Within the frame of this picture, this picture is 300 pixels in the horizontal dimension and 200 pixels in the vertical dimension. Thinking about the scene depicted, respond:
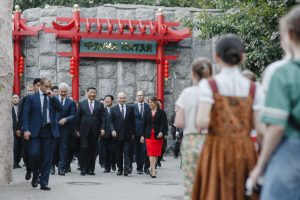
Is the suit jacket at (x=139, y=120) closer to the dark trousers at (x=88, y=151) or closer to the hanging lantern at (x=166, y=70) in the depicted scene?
the dark trousers at (x=88, y=151)

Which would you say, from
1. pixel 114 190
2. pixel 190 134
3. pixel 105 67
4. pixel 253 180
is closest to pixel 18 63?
pixel 105 67

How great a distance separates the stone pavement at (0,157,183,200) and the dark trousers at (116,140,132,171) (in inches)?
10.5

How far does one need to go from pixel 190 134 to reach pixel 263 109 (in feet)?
7.88

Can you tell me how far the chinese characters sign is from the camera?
949 inches

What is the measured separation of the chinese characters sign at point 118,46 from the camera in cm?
2411

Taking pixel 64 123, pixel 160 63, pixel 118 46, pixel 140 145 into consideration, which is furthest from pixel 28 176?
pixel 160 63

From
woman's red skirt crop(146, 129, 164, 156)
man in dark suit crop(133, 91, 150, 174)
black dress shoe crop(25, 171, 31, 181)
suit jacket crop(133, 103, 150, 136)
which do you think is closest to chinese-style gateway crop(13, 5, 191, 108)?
suit jacket crop(133, 103, 150, 136)

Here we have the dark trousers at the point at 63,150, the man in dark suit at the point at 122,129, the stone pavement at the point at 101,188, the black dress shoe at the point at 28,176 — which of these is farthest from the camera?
the man in dark suit at the point at 122,129

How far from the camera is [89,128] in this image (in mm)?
16094

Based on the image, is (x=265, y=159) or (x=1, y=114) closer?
(x=265, y=159)

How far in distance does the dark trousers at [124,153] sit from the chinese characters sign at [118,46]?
8.02 m

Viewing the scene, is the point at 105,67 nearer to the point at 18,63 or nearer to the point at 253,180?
the point at 18,63

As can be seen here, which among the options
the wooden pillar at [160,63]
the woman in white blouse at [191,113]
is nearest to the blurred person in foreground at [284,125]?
the woman in white blouse at [191,113]

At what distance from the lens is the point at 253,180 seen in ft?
15.1
